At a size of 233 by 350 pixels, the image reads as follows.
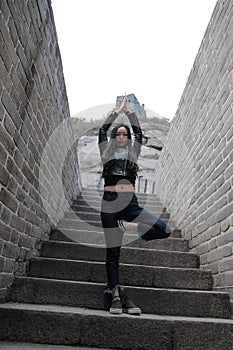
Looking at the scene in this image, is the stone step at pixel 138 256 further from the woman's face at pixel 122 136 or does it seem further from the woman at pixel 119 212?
the woman's face at pixel 122 136

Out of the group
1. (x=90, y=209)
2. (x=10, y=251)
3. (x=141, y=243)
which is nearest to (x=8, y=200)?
(x=10, y=251)

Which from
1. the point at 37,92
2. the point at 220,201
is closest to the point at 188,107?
the point at 220,201

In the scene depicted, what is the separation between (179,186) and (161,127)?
13.1m

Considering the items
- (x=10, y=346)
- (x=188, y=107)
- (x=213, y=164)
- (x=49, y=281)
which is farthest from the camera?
(x=188, y=107)

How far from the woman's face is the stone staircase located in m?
1.18

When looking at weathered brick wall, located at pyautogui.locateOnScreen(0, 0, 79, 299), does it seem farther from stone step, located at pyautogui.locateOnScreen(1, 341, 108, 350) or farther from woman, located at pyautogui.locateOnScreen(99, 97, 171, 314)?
woman, located at pyautogui.locateOnScreen(99, 97, 171, 314)

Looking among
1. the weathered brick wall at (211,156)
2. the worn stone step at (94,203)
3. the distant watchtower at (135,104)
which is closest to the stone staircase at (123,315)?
the weathered brick wall at (211,156)

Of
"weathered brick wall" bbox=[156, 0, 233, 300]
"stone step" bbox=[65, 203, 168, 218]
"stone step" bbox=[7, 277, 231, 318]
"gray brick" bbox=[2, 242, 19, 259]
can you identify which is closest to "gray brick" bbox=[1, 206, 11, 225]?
"gray brick" bbox=[2, 242, 19, 259]

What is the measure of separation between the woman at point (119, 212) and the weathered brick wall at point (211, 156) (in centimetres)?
65

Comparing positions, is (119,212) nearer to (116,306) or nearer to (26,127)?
(116,306)

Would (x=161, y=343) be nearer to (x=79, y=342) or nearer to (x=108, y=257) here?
(x=79, y=342)

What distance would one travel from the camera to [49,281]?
2.35 metres

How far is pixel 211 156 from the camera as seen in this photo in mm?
2975

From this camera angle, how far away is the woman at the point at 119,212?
2154 mm
